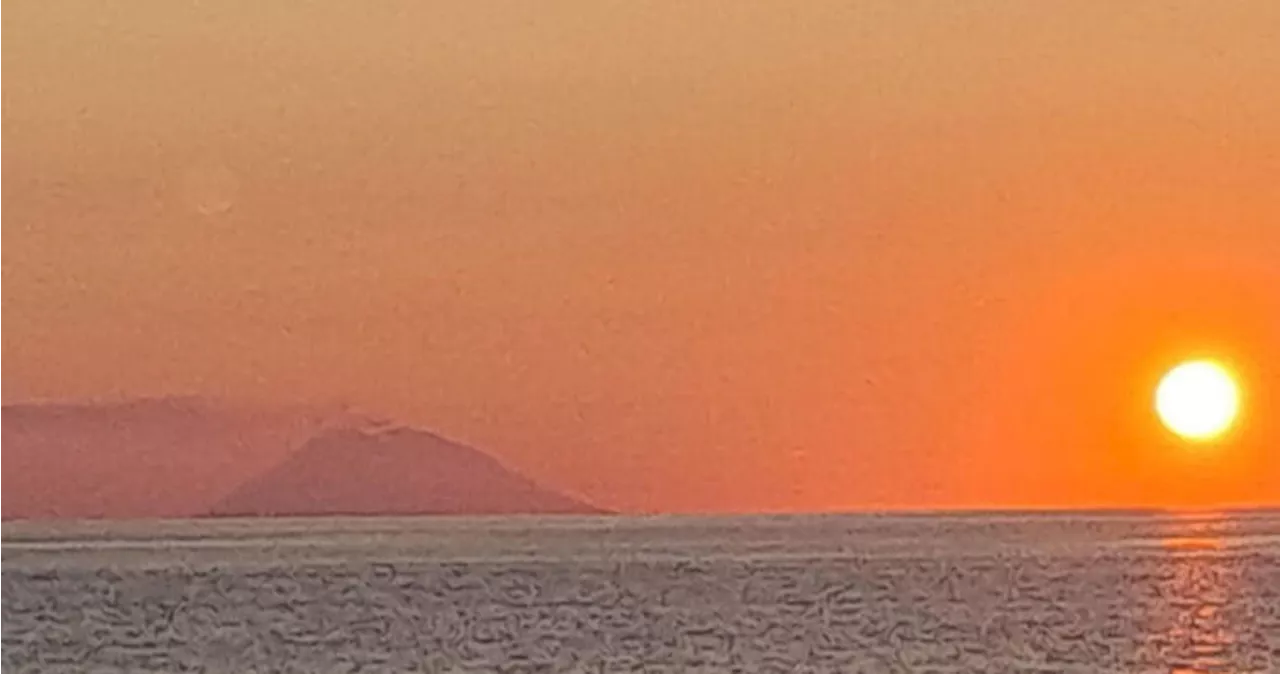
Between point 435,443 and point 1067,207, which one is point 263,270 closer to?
point 435,443

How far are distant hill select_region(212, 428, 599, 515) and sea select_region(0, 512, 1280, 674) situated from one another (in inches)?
0.6

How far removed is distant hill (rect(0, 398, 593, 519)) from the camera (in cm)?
142

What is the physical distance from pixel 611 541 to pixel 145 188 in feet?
1.40

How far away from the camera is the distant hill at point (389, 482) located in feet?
4.71

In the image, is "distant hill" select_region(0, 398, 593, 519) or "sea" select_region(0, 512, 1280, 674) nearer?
"sea" select_region(0, 512, 1280, 674)

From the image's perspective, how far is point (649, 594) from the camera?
4.36 ft

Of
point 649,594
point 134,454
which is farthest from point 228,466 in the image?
point 649,594

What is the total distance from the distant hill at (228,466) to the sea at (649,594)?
0.07 ft

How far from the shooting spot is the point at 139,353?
143cm

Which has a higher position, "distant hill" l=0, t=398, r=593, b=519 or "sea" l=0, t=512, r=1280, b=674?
"distant hill" l=0, t=398, r=593, b=519

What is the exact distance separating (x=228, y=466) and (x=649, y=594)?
13.4 inches

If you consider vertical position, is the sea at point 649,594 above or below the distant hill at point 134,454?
below

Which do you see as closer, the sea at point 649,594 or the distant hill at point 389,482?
the sea at point 649,594

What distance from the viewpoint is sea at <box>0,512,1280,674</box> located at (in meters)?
1.20
